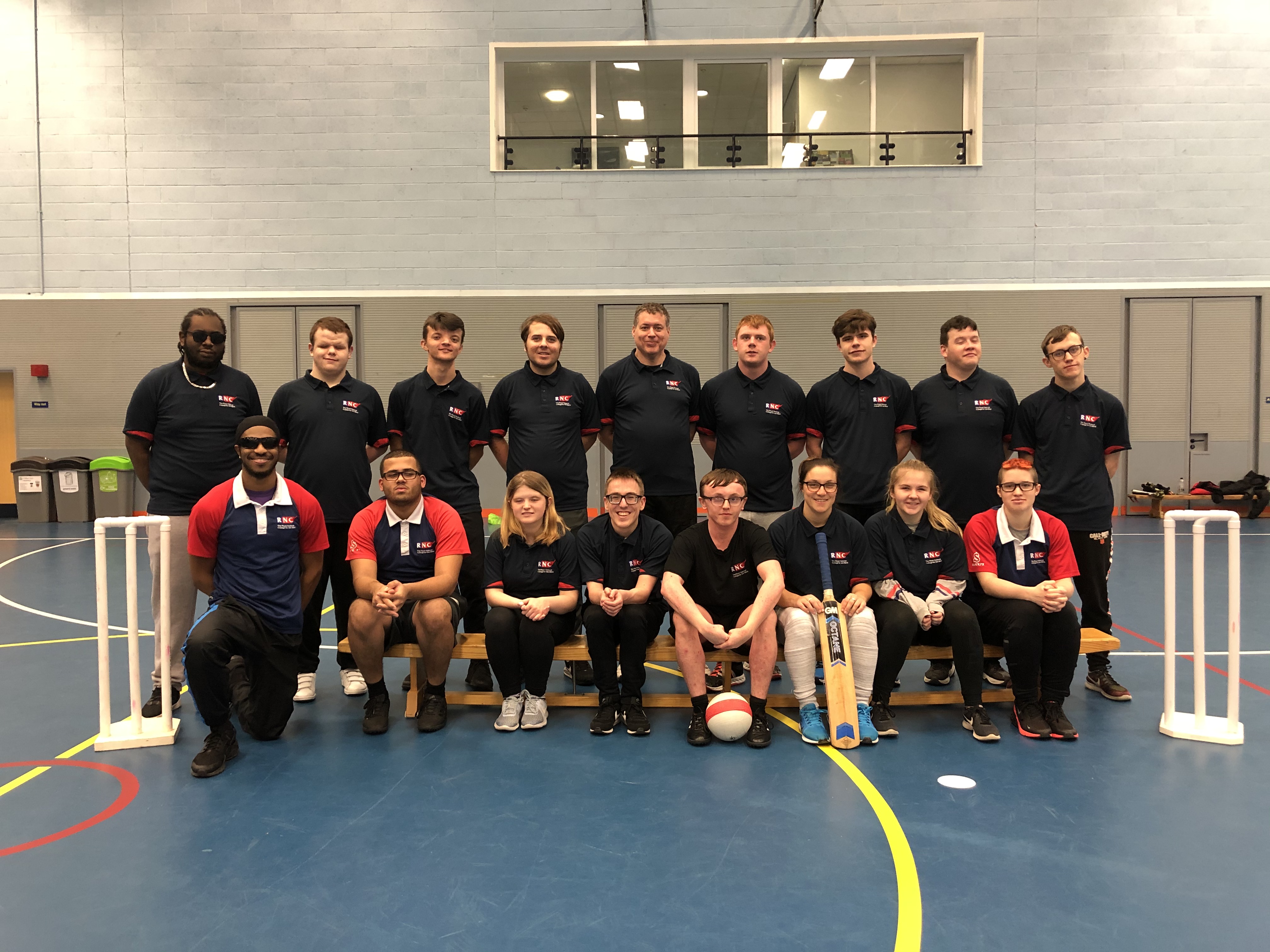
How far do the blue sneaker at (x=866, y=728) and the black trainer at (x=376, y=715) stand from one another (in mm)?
2447

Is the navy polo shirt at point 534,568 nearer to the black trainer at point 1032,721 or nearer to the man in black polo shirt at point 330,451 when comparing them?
the man in black polo shirt at point 330,451

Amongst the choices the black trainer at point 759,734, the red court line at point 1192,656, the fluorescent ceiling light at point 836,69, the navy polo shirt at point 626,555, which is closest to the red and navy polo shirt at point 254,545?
the navy polo shirt at point 626,555

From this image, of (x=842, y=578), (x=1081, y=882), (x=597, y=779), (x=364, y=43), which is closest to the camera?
(x=1081, y=882)

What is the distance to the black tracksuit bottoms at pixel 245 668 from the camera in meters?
3.95

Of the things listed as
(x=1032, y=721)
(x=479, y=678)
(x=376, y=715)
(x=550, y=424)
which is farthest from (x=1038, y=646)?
(x=376, y=715)

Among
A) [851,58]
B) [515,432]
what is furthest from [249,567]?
[851,58]

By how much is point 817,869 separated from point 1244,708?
10.4ft

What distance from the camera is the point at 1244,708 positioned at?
463 cm

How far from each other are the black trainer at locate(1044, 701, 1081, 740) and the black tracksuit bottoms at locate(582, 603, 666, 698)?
207cm

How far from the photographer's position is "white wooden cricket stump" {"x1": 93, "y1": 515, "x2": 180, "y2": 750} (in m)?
4.09

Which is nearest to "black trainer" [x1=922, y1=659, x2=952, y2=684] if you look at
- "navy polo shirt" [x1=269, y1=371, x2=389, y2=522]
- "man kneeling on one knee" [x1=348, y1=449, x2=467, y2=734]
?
"man kneeling on one knee" [x1=348, y1=449, x2=467, y2=734]

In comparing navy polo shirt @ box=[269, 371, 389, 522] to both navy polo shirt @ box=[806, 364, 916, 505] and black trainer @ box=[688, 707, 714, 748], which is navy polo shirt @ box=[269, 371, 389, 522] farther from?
navy polo shirt @ box=[806, 364, 916, 505]

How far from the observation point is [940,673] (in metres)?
5.22

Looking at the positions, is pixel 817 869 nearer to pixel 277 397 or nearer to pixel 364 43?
pixel 277 397
